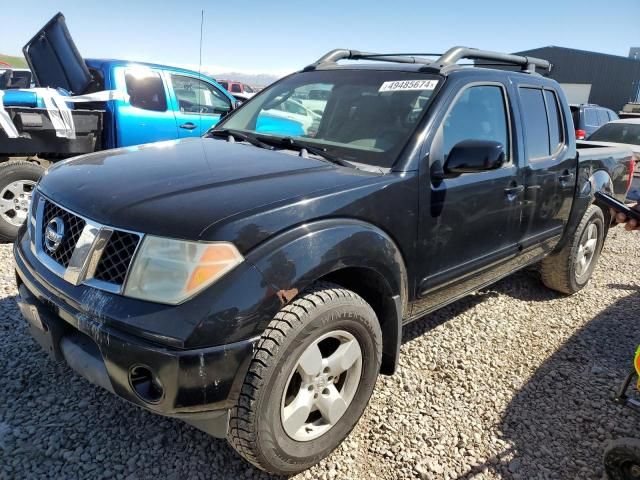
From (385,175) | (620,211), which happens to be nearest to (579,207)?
(620,211)

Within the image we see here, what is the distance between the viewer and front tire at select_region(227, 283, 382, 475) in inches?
73.1

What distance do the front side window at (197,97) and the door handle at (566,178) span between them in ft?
14.4

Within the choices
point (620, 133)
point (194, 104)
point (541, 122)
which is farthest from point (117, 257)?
point (620, 133)

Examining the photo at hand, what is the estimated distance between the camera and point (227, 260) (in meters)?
1.77

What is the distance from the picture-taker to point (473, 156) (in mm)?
2473

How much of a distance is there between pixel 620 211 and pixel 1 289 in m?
4.26

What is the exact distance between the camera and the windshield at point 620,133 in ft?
31.0

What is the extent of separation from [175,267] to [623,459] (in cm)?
204

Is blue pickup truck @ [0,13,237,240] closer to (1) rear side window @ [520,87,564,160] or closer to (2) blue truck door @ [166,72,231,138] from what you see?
(2) blue truck door @ [166,72,231,138]

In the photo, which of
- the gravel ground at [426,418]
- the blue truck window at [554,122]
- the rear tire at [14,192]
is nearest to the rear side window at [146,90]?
the rear tire at [14,192]

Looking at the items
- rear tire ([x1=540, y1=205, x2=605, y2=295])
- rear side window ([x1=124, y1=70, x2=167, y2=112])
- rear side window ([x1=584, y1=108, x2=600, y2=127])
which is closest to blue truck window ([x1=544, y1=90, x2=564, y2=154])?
rear tire ([x1=540, y1=205, x2=605, y2=295])

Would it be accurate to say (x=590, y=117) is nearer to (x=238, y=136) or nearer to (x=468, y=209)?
(x=468, y=209)

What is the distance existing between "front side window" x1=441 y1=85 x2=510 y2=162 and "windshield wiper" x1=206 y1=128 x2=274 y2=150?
3.30ft

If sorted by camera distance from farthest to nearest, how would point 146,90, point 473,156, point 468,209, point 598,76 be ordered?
point 598,76 < point 146,90 < point 468,209 < point 473,156
